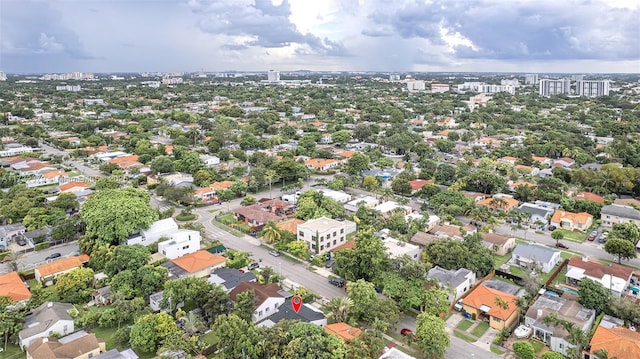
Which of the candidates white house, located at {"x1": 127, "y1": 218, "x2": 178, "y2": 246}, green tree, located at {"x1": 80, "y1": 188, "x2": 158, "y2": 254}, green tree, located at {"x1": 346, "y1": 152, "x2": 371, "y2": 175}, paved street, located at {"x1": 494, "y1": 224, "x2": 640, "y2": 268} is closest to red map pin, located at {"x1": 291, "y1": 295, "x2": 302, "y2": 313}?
white house, located at {"x1": 127, "y1": 218, "x2": 178, "y2": 246}

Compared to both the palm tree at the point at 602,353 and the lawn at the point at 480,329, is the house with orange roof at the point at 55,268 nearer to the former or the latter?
the lawn at the point at 480,329

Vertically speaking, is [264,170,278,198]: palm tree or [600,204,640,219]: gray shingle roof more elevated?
[264,170,278,198]: palm tree

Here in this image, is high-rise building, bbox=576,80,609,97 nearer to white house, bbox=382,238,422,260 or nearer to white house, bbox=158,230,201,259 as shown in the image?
white house, bbox=382,238,422,260

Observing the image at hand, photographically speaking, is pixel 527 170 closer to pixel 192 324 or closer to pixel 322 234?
pixel 322 234

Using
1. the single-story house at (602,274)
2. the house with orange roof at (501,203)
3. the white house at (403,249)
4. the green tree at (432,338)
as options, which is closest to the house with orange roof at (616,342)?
the single-story house at (602,274)

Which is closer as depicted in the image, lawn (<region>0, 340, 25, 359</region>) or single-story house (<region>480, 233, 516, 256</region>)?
lawn (<region>0, 340, 25, 359</region>)

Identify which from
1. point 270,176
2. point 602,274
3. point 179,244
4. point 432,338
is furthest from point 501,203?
point 179,244
